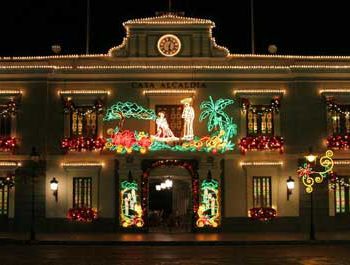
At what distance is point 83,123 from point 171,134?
14.2 feet

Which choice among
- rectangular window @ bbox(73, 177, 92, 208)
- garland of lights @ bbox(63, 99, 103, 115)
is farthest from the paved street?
garland of lights @ bbox(63, 99, 103, 115)

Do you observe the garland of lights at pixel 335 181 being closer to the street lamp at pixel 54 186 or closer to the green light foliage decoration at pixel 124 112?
the green light foliage decoration at pixel 124 112

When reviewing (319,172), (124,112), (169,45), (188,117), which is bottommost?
(319,172)

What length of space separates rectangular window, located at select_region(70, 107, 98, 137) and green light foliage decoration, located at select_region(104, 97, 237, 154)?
0.73m

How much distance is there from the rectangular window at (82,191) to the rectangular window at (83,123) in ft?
7.29

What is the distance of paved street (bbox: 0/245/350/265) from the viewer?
19.7 m

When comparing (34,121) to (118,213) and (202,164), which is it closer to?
(118,213)

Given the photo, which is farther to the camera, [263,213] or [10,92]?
[10,92]

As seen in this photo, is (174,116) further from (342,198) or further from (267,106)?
(342,198)

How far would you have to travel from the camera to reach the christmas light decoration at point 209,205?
32594 mm

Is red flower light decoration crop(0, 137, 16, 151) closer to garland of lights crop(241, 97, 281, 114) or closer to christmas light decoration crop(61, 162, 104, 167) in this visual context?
christmas light decoration crop(61, 162, 104, 167)

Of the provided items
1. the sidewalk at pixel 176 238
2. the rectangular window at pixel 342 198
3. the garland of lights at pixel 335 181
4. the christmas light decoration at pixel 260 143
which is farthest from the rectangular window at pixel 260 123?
the sidewalk at pixel 176 238

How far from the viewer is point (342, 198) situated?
33156mm

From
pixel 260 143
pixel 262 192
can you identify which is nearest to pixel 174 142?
pixel 260 143
